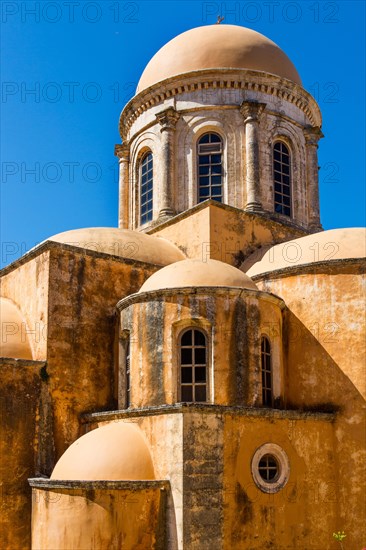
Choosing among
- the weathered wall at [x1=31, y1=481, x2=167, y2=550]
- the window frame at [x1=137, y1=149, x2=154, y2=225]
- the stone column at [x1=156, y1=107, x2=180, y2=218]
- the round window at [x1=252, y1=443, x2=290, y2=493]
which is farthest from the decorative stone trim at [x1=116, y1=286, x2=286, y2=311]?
the window frame at [x1=137, y1=149, x2=154, y2=225]

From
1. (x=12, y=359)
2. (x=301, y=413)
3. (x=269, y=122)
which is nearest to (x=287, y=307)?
(x=301, y=413)

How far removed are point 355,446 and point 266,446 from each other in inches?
73.1

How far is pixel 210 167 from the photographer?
18.3 metres

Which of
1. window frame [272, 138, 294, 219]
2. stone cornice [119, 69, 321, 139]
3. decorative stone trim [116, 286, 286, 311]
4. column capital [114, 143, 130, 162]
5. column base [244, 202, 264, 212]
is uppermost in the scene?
stone cornice [119, 69, 321, 139]

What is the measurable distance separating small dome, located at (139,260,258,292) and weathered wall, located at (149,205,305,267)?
2.35m

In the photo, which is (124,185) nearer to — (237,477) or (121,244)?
(121,244)

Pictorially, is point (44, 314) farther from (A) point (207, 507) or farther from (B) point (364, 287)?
(B) point (364, 287)

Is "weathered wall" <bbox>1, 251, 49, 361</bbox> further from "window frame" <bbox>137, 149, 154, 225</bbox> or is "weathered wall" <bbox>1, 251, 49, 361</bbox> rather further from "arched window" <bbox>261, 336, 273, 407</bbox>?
"window frame" <bbox>137, 149, 154, 225</bbox>

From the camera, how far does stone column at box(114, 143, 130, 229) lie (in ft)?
66.9

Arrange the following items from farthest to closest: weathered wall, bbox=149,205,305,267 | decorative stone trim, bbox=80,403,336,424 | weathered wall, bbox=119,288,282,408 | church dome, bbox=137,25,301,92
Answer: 1. church dome, bbox=137,25,301,92
2. weathered wall, bbox=149,205,305,267
3. weathered wall, bbox=119,288,282,408
4. decorative stone trim, bbox=80,403,336,424

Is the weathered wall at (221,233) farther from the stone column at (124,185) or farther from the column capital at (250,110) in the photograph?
the stone column at (124,185)

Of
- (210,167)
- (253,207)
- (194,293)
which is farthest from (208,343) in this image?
(210,167)

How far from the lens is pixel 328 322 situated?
13.6 metres

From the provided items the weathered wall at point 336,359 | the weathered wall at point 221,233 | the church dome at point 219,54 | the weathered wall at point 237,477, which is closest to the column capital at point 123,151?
the church dome at point 219,54
